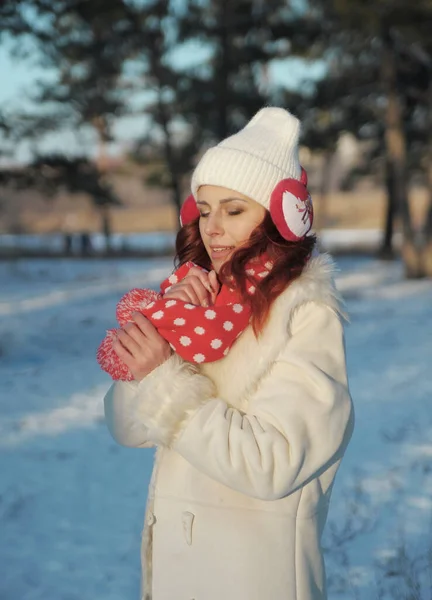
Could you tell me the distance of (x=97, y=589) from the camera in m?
3.76

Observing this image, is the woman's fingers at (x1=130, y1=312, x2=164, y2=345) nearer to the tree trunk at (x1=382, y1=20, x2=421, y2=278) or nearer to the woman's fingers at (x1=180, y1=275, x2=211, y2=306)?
the woman's fingers at (x1=180, y1=275, x2=211, y2=306)

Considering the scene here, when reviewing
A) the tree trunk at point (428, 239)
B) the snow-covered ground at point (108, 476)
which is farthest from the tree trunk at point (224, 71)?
the snow-covered ground at point (108, 476)

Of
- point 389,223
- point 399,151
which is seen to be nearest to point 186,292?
point 399,151

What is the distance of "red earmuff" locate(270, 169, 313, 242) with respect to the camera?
5.33 ft

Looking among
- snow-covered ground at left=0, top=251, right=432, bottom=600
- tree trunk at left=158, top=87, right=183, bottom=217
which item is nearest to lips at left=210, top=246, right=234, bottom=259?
snow-covered ground at left=0, top=251, right=432, bottom=600

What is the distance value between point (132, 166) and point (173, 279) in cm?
3034

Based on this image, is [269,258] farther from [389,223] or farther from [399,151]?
[389,223]

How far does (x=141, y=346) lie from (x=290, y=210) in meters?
0.44

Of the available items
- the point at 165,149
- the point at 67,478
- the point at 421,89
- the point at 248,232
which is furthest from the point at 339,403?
the point at 165,149

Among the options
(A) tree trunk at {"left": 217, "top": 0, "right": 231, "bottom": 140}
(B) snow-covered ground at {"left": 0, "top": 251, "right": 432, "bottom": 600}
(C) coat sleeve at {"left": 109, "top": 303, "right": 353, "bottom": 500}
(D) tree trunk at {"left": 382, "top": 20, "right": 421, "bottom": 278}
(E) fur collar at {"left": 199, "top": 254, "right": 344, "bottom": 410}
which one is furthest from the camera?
(A) tree trunk at {"left": 217, "top": 0, "right": 231, "bottom": 140}

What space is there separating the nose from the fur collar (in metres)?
0.21

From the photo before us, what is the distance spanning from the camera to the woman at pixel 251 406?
1486 mm

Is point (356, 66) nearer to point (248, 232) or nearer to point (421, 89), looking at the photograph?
point (421, 89)

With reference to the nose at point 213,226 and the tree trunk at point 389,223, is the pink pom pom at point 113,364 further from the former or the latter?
the tree trunk at point 389,223
